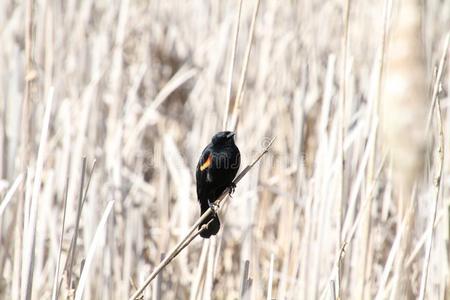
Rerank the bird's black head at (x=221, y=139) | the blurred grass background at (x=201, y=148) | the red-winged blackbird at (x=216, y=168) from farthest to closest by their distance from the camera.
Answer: the red-winged blackbird at (x=216, y=168), the bird's black head at (x=221, y=139), the blurred grass background at (x=201, y=148)

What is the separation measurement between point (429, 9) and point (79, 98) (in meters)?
1.71

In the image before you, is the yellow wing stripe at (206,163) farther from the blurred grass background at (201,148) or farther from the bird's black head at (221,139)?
the blurred grass background at (201,148)

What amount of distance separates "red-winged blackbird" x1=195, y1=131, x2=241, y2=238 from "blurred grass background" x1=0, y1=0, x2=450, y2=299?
134 mm

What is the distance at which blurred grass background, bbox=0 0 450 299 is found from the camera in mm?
1741

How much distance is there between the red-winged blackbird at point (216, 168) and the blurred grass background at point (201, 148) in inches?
5.3

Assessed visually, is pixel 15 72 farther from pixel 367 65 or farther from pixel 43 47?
pixel 367 65

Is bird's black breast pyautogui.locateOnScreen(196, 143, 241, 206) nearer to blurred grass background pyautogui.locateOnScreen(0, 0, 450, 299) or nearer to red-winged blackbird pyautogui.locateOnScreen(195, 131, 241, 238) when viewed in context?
red-winged blackbird pyautogui.locateOnScreen(195, 131, 241, 238)

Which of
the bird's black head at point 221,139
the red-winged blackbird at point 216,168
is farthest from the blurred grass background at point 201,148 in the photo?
the bird's black head at point 221,139

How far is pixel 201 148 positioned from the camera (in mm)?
2645

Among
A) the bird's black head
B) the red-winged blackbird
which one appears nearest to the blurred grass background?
the red-winged blackbird

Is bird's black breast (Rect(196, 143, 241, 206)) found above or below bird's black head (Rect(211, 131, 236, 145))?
below

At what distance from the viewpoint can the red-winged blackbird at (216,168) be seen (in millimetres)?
2225

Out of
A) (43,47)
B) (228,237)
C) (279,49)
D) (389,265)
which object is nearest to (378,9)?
(279,49)

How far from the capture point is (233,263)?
2.69 meters
